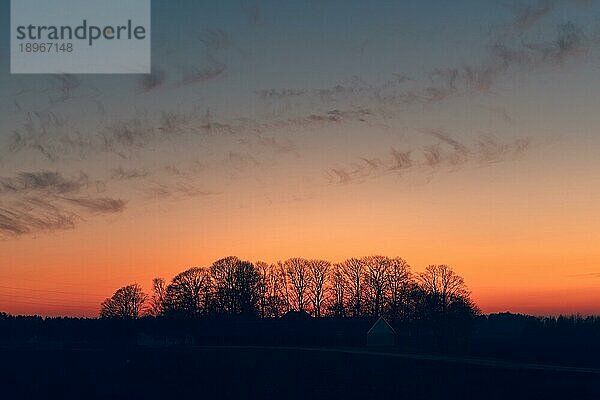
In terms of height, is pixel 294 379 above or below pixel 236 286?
below

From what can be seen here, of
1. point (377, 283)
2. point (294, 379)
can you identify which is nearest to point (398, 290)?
point (377, 283)

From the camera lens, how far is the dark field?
4850 centimetres

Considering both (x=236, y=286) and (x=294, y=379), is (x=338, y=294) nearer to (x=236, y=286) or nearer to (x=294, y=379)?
(x=236, y=286)

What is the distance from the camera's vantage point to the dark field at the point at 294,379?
159 feet

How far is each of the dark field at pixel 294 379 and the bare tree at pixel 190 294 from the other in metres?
62.0

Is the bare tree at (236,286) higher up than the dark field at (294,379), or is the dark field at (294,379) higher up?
the bare tree at (236,286)

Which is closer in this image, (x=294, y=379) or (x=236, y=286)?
(x=294, y=379)

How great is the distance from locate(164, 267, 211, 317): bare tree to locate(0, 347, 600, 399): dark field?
203 feet

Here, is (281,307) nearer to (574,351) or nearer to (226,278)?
(226,278)

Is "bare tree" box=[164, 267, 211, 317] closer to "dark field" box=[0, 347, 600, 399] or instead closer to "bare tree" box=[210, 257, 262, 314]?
"bare tree" box=[210, 257, 262, 314]

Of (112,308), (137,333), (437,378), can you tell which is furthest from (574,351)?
(112,308)

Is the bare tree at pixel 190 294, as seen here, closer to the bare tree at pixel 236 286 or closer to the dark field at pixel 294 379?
the bare tree at pixel 236 286

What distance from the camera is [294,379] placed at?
2393 inches

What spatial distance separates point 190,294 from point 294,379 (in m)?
94.4
